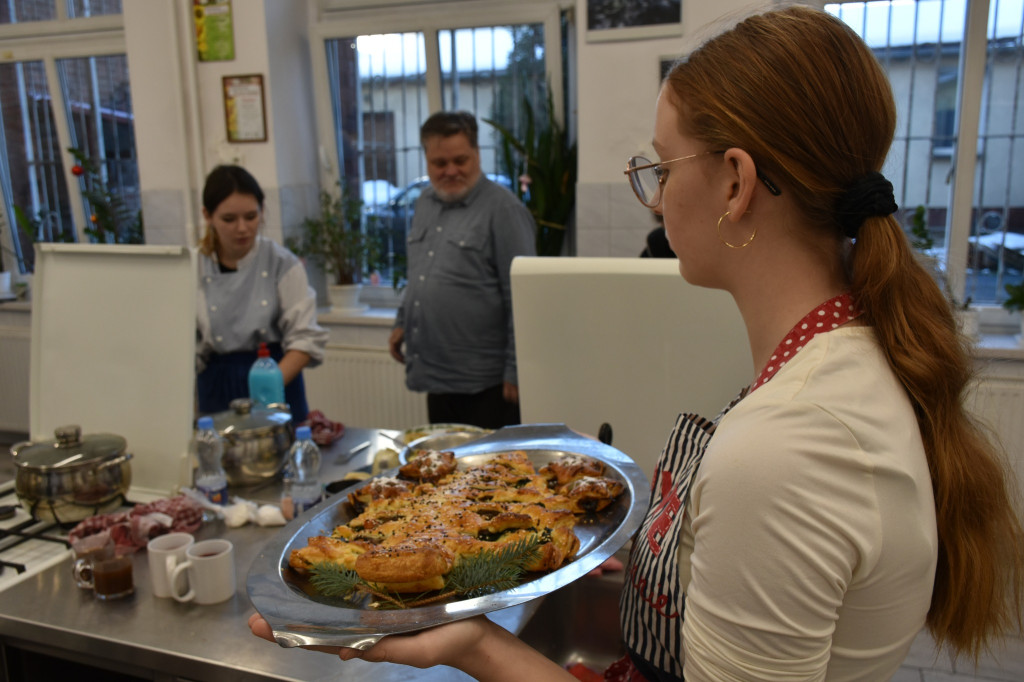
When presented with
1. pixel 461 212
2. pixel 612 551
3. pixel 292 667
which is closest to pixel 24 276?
pixel 461 212

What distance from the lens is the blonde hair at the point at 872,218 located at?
0.74 meters

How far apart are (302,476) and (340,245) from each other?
2.57 metres

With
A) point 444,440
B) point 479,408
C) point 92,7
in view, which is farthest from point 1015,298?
point 92,7

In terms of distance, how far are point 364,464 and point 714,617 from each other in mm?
1369

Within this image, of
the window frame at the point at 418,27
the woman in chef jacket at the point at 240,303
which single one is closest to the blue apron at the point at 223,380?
the woman in chef jacket at the point at 240,303

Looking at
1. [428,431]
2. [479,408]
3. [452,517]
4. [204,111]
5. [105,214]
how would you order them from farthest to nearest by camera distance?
[105,214]
[204,111]
[479,408]
[428,431]
[452,517]

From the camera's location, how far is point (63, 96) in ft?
15.3

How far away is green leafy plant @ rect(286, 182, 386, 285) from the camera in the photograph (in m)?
4.06

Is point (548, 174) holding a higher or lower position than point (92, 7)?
lower

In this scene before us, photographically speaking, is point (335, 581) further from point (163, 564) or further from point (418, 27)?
point (418, 27)

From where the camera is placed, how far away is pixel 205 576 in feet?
4.15

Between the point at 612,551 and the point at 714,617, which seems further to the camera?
the point at 612,551

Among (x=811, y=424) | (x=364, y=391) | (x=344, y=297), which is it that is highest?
(x=811, y=424)

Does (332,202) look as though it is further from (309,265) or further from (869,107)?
(869,107)
